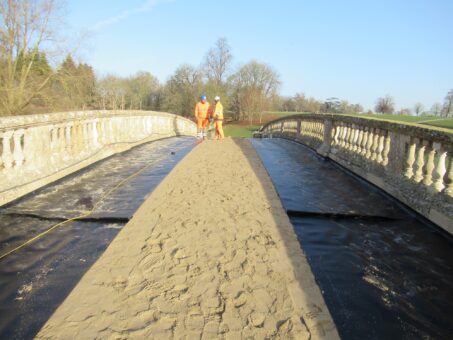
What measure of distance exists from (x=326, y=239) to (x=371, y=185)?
2.93m

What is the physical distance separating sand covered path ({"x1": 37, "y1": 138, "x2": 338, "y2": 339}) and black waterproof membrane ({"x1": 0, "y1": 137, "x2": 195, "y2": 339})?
0.20 m

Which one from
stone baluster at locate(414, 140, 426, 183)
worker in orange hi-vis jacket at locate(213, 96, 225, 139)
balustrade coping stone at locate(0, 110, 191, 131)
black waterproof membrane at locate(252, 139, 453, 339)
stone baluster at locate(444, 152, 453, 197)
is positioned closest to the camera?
→ black waterproof membrane at locate(252, 139, 453, 339)

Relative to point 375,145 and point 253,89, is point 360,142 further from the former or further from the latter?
point 253,89

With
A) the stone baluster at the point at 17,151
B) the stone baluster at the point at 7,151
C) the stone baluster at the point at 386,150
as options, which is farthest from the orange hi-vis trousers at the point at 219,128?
the stone baluster at the point at 7,151

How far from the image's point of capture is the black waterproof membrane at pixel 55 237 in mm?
2752


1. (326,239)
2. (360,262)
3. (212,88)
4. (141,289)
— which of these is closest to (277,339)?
(141,289)

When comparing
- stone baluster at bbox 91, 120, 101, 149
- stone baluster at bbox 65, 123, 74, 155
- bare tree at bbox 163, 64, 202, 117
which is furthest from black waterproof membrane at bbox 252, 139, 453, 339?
bare tree at bbox 163, 64, 202, 117

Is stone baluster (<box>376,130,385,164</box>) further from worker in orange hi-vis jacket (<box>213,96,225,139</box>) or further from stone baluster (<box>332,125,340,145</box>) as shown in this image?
worker in orange hi-vis jacket (<box>213,96,225,139</box>)

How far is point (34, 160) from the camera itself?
597 cm

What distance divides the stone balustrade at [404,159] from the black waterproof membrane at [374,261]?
0.79 ft

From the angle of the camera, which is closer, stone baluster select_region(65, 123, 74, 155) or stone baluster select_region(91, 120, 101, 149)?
stone baluster select_region(65, 123, 74, 155)

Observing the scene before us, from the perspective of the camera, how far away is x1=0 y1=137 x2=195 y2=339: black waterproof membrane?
2.75 meters

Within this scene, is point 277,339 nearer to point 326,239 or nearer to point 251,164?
point 326,239

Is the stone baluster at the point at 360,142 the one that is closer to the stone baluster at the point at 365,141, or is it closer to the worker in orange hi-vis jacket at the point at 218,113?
the stone baluster at the point at 365,141
